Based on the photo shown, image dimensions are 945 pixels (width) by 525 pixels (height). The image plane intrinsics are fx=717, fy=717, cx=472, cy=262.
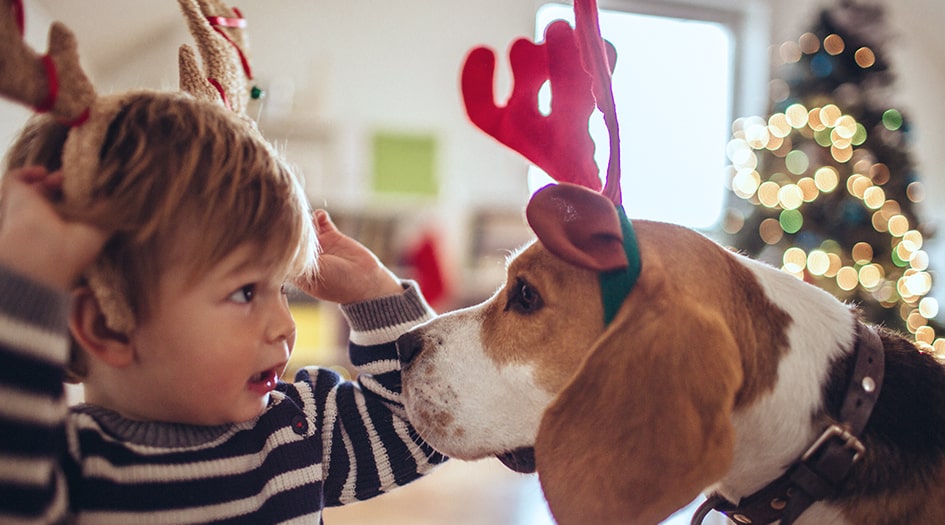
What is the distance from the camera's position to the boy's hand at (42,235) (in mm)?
706

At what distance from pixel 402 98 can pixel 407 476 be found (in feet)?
16.0

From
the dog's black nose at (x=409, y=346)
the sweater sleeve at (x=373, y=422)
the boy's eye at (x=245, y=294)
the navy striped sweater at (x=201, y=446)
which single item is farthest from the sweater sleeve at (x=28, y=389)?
the dog's black nose at (x=409, y=346)

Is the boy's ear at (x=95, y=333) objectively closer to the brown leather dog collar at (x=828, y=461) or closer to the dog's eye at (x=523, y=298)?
the dog's eye at (x=523, y=298)

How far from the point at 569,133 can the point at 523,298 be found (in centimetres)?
27

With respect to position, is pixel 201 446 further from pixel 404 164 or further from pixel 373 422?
pixel 404 164

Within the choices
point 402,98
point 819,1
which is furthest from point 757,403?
point 819,1

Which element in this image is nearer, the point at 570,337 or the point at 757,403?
the point at 757,403

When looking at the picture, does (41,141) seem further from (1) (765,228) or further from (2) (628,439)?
(1) (765,228)

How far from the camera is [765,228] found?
4.05 m

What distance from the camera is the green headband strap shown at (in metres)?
0.95

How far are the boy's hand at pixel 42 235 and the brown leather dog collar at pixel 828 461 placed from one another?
2.92 feet

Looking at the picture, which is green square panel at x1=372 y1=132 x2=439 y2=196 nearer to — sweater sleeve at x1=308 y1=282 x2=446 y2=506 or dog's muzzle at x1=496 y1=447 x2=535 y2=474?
sweater sleeve at x1=308 y1=282 x2=446 y2=506

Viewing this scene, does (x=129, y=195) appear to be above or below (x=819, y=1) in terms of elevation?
below

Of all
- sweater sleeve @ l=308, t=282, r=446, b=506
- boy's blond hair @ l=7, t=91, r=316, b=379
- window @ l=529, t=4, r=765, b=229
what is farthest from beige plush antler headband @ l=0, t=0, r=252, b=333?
window @ l=529, t=4, r=765, b=229
